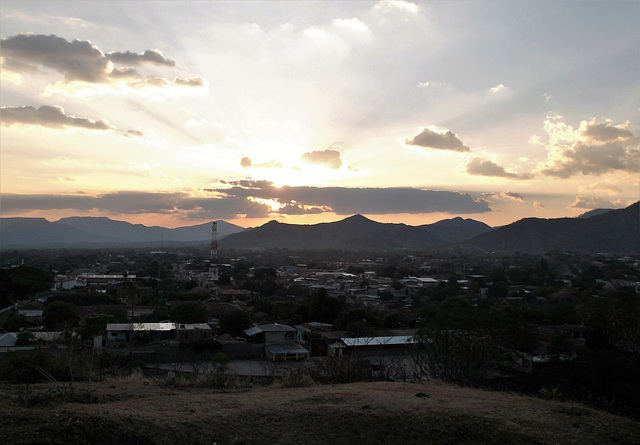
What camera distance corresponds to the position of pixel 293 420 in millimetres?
6527

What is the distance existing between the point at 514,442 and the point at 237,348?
16.5 m

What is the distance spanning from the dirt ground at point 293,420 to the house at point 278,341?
12.1 metres

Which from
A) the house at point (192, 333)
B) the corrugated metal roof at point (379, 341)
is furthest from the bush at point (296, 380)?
the house at point (192, 333)

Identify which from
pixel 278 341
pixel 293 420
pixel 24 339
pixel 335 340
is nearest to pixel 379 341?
pixel 335 340

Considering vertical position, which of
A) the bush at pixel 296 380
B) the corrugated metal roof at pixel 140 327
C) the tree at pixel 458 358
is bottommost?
the corrugated metal roof at pixel 140 327

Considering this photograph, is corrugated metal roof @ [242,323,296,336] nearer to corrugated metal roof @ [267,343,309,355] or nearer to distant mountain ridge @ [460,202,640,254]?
corrugated metal roof @ [267,343,309,355]

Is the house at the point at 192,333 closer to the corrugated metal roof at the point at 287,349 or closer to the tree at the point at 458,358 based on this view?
the corrugated metal roof at the point at 287,349

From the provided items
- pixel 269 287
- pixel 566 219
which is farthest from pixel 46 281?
pixel 566 219

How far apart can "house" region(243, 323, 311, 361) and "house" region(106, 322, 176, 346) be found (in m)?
3.99

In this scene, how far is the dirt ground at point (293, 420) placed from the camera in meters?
5.57

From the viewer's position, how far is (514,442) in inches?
237

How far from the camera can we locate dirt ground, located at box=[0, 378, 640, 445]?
557 cm

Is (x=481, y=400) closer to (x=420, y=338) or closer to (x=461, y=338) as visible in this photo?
(x=461, y=338)

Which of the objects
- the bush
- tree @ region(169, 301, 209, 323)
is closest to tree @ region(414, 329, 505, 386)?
the bush
